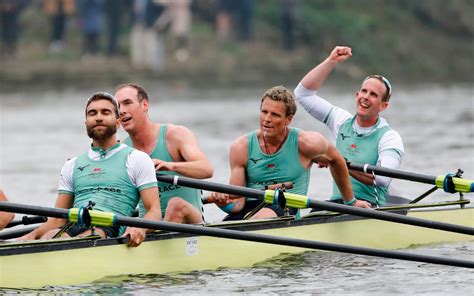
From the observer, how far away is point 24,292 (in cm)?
993

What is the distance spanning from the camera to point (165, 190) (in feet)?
36.9

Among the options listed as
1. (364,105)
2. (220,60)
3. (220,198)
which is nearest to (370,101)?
(364,105)

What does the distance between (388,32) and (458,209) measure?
23.5 metres

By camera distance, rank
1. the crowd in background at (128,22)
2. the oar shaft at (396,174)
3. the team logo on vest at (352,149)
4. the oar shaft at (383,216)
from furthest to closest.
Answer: the crowd in background at (128,22), the team logo on vest at (352,149), the oar shaft at (396,174), the oar shaft at (383,216)

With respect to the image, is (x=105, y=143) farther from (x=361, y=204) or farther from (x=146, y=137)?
(x=361, y=204)

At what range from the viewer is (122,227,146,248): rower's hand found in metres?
10.2

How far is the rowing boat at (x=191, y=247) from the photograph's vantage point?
9953mm

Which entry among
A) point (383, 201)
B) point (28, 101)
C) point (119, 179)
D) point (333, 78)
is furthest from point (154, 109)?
point (119, 179)

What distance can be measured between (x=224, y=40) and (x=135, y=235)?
22.4 m

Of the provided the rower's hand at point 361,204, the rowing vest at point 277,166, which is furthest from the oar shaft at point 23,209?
the rower's hand at point 361,204

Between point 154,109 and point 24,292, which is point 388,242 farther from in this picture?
point 154,109

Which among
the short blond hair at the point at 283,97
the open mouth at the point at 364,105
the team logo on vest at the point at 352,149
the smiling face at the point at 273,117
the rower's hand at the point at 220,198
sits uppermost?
the open mouth at the point at 364,105

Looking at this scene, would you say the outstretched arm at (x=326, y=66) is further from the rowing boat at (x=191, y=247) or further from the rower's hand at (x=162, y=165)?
the rower's hand at (x=162, y=165)

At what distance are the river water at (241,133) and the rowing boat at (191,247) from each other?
0.10 m
